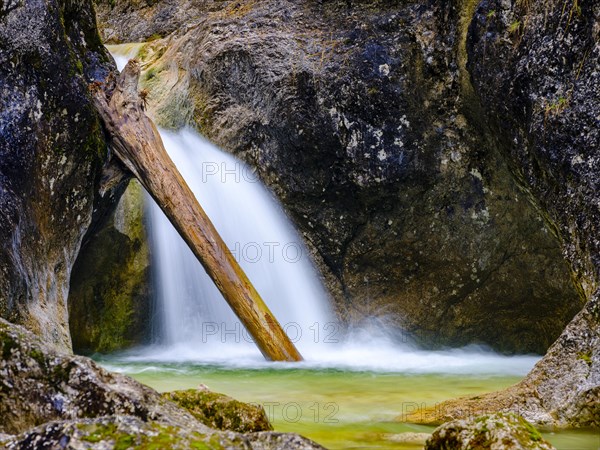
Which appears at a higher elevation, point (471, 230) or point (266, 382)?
point (471, 230)

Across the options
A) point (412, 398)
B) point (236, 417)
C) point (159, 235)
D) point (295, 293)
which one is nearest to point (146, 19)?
point (159, 235)

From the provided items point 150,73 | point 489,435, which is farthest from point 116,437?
point 150,73

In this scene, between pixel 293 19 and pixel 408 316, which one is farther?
pixel 293 19

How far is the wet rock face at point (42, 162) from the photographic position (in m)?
4.96

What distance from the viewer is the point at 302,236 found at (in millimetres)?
7918

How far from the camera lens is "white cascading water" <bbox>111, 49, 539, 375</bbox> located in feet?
23.9

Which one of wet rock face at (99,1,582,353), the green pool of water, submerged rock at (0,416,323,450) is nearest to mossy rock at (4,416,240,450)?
submerged rock at (0,416,323,450)

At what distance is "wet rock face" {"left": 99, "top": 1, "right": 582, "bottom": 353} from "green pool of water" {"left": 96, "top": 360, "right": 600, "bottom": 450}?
1.87 m

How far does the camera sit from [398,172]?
7324mm

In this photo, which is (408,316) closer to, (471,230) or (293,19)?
(471,230)

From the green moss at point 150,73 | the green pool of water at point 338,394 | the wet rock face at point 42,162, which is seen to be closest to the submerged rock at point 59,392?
the green pool of water at point 338,394

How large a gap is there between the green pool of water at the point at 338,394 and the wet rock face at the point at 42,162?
1.11m

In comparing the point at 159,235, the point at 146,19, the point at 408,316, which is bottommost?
the point at 408,316

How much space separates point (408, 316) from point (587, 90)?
360 centimetres
